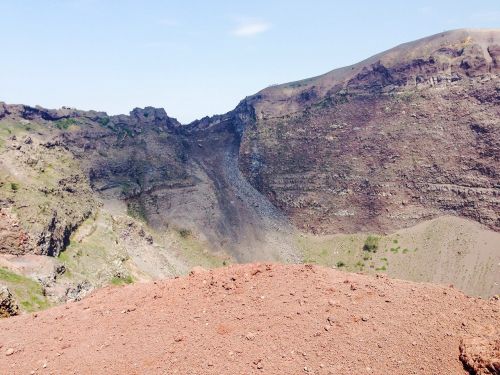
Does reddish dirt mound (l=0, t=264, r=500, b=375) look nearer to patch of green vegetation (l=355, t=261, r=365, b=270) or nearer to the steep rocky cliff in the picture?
the steep rocky cliff

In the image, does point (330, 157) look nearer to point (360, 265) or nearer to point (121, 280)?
point (360, 265)

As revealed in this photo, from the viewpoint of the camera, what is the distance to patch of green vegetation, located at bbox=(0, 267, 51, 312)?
26500 millimetres

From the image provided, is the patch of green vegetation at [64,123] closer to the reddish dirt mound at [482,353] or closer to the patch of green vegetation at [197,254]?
the patch of green vegetation at [197,254]

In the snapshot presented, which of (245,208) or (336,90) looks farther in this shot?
(336,90)

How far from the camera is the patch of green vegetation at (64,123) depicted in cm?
6546

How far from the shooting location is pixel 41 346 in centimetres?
1219

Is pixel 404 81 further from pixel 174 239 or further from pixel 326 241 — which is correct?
pixel 174 239

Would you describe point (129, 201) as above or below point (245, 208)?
above

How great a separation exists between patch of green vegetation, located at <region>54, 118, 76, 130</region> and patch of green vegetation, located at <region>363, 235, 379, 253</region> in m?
42.3

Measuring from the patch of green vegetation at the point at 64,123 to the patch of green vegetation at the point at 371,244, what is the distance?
42.3 meters

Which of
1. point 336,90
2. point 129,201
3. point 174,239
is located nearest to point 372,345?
point 174,239

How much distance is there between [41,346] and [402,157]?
187ft

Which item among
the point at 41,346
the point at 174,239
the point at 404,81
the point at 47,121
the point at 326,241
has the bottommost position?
the point at 326,241

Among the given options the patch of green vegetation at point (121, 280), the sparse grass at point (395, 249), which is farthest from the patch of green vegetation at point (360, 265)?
the patch of green vegetation at point (121, 280)
